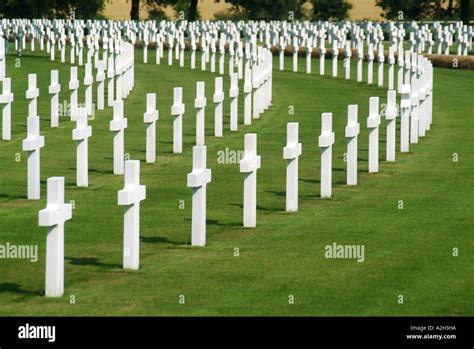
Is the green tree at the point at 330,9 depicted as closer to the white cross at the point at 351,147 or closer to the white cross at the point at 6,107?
the white cross at the point at 6,107

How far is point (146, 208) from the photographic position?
18.9 meters

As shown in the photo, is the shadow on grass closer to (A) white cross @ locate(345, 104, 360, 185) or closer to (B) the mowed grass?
(B) the mowed grass

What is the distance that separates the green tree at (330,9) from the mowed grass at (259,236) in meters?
91.7

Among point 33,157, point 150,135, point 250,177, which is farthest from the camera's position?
point 150,135

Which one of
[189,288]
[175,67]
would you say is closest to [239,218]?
A: [189,288]

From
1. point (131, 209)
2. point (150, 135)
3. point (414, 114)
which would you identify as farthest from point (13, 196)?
point (414, 114)

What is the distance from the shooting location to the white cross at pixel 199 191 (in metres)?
15.7

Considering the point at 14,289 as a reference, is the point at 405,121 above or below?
above

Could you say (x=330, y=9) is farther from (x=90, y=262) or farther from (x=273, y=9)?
(x=90, y=262)

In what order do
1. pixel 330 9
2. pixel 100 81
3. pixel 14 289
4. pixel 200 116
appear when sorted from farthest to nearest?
pixel 330 9 → pixel 100 81 → pixel 200 116 → pixel 14 289

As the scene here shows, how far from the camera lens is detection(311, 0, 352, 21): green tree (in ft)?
394

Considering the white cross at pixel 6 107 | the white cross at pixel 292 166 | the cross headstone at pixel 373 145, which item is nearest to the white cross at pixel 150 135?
the cross headstone at pixel 373 145

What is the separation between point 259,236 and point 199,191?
1307mm

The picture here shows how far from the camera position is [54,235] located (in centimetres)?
1321
